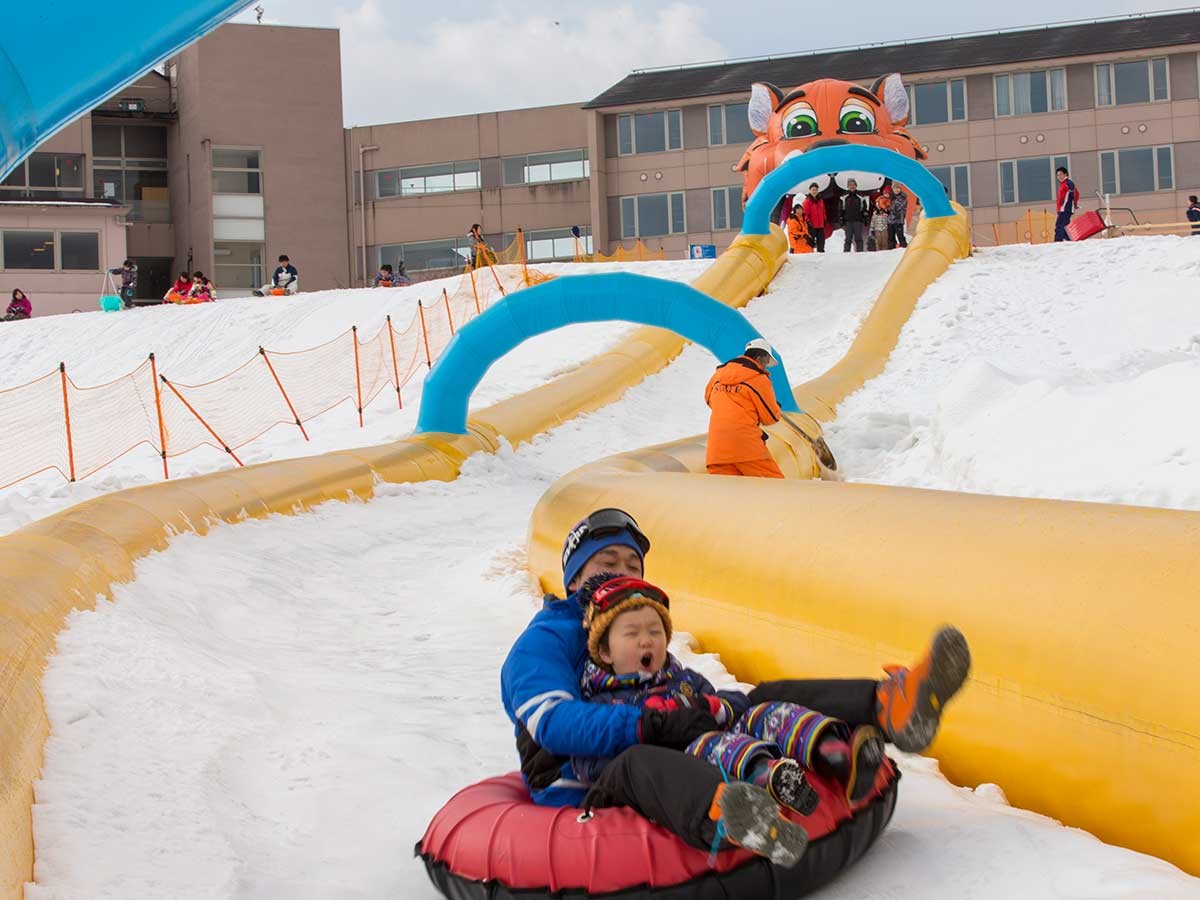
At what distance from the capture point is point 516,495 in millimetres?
9820

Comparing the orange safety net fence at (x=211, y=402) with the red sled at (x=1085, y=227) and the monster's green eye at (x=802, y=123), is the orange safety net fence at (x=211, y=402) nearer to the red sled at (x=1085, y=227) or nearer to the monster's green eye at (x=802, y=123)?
the monster's green eye at (x=802, y=123)

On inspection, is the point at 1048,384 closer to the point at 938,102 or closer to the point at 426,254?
the point at 938,102

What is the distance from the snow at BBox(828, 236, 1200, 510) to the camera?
718 cm

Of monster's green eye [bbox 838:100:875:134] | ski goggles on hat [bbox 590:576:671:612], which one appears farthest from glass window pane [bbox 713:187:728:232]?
ski goggles on hat [bbox 590:576:671:612]

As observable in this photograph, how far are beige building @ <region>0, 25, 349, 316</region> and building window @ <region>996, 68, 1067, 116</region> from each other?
772 inches

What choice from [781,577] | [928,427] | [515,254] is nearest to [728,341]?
[928,427]

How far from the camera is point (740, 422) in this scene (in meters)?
7.91

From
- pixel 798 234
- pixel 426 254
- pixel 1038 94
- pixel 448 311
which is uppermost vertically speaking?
pixel 1038 94

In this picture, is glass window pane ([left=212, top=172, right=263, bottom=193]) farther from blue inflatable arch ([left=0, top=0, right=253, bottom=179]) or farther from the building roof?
blue inflatable arch ([left=0, top=0, right=253, bottom=179])

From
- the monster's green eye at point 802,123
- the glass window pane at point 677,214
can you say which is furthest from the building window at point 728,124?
the monster's green eye at point 802,123

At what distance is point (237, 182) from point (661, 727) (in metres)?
38.1

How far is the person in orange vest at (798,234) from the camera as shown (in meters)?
22.8

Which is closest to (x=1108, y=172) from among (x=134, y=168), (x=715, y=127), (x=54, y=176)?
(x=715, y=127)

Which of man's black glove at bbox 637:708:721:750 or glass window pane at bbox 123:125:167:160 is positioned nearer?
man's black glove at bbox 637:708:721:750
